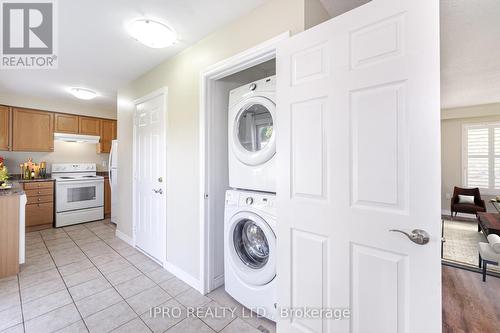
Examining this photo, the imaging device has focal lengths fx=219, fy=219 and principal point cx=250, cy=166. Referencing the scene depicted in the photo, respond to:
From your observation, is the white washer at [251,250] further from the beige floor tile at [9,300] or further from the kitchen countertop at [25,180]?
the kitchen countertop at [25,180]

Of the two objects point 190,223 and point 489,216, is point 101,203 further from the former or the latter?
point 489,216

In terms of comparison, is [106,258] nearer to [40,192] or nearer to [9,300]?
[9,300]

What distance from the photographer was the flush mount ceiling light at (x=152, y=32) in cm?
179

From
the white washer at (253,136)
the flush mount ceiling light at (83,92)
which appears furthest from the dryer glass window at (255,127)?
the flush mount ceiling light at (83,92)

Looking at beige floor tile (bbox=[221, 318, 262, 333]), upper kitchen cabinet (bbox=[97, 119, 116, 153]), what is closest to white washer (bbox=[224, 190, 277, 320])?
beige floor tile (bbox=[221, 318, 262, 333])

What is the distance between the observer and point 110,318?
1706 millimetres

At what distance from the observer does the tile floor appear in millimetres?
1637

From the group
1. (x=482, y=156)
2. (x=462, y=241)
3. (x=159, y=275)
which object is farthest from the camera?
(x=482, y=156)

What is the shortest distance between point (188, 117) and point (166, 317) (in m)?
1.77

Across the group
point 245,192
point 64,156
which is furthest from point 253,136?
point 64,156

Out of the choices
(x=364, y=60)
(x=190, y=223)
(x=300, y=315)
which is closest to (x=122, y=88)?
(x=190, y=223)

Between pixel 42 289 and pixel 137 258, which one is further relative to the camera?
pixel 137 258

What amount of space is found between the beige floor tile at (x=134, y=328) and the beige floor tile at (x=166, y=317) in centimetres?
3

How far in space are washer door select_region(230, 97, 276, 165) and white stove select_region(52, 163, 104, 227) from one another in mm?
3875
